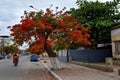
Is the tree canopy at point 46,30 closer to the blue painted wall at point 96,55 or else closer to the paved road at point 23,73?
the paved road at point 23,73

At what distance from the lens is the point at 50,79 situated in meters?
22.2

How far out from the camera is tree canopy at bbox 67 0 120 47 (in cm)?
4122

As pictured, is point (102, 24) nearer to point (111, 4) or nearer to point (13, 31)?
point (111, 4)

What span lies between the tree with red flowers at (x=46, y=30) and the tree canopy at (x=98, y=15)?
11.4 m

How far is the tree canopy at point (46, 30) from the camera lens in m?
28.2

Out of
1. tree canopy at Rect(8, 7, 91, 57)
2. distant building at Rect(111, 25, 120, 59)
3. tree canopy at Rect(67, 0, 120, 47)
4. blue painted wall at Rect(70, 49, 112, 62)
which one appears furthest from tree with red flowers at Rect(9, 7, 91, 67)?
blue painted wall at Rect(70, 49, 112, 62)

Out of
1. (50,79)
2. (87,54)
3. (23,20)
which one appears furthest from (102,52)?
(50,79)

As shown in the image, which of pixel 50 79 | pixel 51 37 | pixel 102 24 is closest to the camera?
pixel 50 79

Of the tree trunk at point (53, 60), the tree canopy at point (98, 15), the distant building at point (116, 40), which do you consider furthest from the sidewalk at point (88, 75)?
the tree canopy at point (98, 15)

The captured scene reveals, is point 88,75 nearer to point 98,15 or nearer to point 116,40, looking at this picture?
point 116,40

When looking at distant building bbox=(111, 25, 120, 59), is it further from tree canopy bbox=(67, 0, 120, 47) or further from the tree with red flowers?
the tree with red flowers

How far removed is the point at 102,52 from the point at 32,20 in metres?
17.9

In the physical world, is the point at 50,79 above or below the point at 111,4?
below

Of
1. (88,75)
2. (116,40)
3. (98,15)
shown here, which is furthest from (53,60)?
(98,15)
